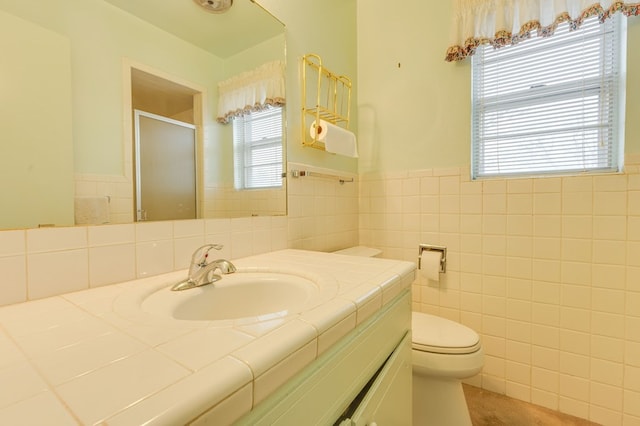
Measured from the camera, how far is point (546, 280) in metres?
1.36

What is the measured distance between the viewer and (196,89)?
3.13 feet

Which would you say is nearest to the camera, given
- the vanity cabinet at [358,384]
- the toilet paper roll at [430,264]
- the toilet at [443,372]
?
the vanity cabinet at [358,384]

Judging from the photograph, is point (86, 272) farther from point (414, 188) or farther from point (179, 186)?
point (414, 188)

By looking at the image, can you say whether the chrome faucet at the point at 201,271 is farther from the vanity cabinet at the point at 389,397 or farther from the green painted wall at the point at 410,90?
the green painted wall at the point at 410,90

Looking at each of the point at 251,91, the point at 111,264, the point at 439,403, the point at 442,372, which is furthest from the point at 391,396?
the point at 251,91

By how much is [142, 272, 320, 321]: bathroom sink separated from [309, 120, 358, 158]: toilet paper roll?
0.78 m

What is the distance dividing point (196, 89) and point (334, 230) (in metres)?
1.04

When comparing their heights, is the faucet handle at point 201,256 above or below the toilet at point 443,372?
above

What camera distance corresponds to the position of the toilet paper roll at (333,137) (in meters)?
1.41

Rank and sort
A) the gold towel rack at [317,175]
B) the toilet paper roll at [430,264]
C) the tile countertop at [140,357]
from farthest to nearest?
1. the toilet paper roll at [430,264]
2. the gold towel rack at [317,175]
3. the tile countertop at [140,357]

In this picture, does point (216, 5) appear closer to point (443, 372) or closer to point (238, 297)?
point (238, 297)

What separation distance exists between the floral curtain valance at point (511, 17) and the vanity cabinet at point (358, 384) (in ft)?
4.39

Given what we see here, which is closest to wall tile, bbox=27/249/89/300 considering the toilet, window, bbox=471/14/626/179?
the toilet

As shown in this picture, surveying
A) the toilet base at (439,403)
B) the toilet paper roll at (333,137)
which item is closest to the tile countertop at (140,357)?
the toilet base at (439,403)
